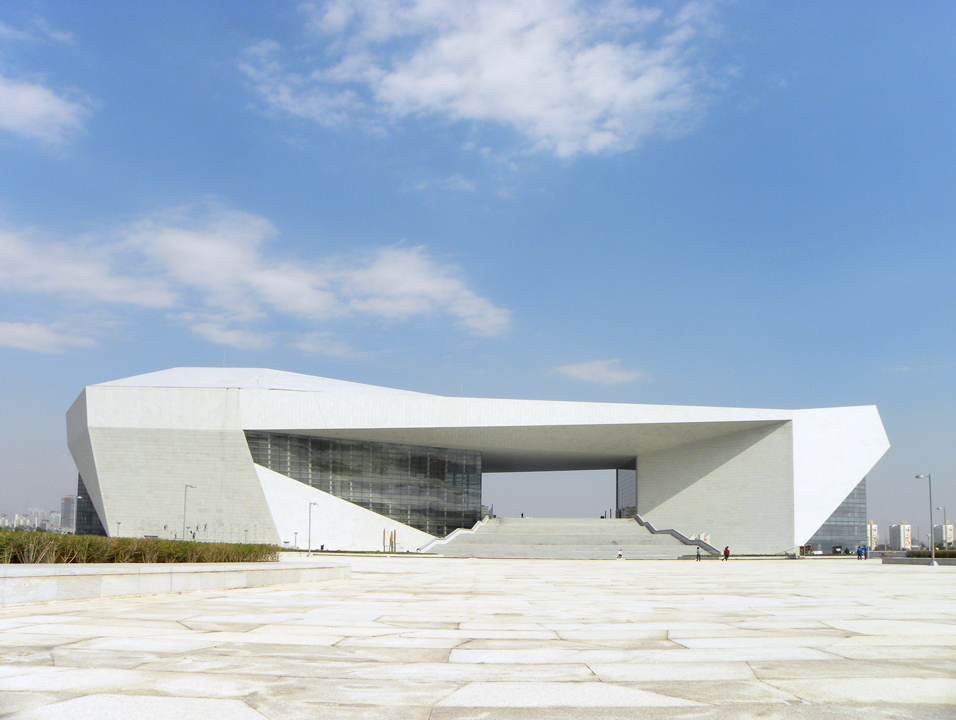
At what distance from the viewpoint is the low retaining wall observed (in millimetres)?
8102

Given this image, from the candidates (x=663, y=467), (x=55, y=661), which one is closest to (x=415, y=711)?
(x=55, y=661)

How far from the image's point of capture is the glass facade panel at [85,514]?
39.2 metres

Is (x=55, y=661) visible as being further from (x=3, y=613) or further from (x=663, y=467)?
(x=663, y=467)

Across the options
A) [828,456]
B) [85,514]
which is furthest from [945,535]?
[85,514]

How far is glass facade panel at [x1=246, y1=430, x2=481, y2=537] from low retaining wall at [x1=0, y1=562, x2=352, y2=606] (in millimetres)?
24340

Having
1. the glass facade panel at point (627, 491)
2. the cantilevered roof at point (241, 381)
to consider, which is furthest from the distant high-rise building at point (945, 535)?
the cantilevered roof at point (241, 381)

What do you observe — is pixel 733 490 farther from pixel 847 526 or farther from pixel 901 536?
pixel 901 536

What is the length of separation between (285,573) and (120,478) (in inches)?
1001

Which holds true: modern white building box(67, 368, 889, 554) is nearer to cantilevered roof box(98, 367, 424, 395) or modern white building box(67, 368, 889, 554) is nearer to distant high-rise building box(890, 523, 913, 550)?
cantilevered roof box(98, 367, 424, 395)

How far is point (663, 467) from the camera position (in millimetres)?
44531

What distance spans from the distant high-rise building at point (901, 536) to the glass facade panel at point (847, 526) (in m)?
73.1

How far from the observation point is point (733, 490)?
39750mm

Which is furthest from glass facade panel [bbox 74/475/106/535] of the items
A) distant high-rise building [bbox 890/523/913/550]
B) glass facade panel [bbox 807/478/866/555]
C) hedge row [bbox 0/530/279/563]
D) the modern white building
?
distant high-rise building [bbox 890/523/913/550]

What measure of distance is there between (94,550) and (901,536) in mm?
127203
